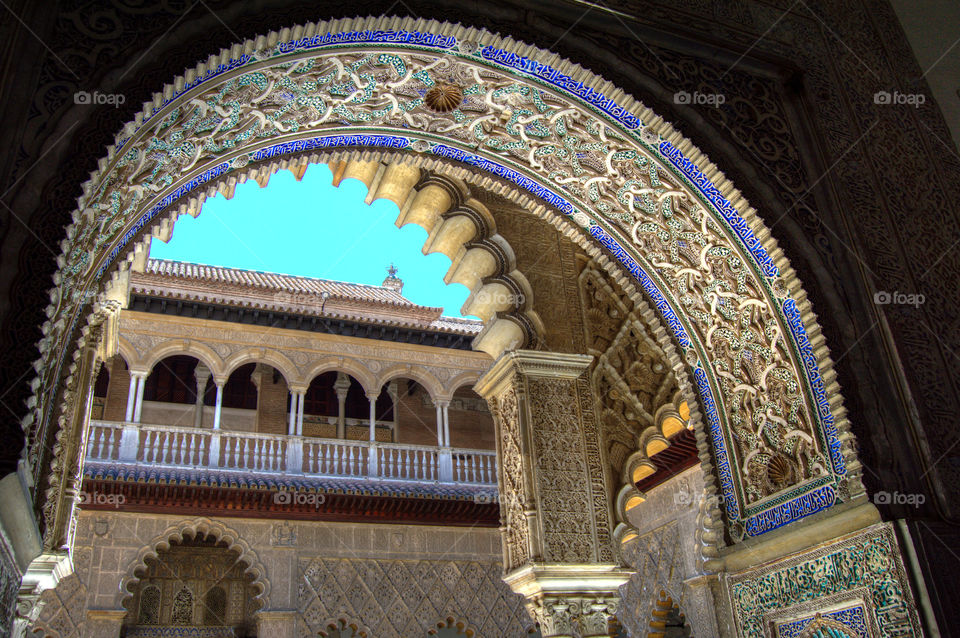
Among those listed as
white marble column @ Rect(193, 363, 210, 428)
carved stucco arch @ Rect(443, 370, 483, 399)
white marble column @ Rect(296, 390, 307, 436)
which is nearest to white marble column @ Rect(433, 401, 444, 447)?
carved stucco arch @ Rect(443, 370, 483, 399)

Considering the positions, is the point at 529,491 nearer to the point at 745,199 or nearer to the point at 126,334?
the point at 745,199

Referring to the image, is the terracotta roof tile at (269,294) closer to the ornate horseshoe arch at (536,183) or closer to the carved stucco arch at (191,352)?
the carved stucco arch at (191,352)

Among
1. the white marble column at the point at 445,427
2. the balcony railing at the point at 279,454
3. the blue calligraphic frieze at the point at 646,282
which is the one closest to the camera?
the blue calligraphic frieze at the point at 646,282

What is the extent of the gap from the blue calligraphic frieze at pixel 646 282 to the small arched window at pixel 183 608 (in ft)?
30.7

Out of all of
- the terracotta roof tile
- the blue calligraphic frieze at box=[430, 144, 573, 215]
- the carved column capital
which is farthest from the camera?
the terracotta roof tile

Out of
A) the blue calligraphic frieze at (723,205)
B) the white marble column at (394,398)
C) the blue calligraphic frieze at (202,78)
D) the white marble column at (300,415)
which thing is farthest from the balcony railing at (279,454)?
the blue calligraphic frieze at (723,205)

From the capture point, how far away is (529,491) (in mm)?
4770

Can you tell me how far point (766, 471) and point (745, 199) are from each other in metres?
1.14

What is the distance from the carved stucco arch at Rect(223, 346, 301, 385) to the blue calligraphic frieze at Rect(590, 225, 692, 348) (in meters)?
8.30

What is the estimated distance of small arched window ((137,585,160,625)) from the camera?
1055 centimetres

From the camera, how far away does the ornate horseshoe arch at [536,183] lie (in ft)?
9.50

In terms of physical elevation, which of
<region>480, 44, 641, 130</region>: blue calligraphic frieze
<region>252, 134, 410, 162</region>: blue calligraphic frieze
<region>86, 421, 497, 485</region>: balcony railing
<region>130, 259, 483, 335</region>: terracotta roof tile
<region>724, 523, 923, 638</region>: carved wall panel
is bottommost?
<region>724, 523, 923, 638</region>: carved wall panel

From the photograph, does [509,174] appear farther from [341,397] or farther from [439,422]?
[341,397]

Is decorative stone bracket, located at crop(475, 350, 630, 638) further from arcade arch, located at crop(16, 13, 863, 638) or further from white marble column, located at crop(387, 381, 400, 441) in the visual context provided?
white marble column, located at crop(387, 381, 400, 441)
